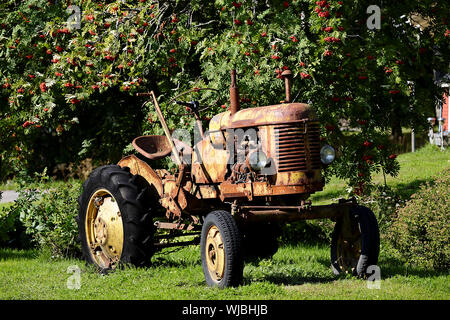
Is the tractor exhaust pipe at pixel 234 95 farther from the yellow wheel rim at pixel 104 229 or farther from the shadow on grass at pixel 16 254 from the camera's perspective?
the shadow on grass at pixel 16 254

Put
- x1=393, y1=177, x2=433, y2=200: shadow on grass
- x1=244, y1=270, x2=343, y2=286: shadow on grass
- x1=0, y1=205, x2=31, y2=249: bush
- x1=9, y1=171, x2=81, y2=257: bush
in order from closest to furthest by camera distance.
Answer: x1=244, y1=270, x2=343, y2=286: shadow on grass, x1=9, y1=171, x2=81, y2=257: bush, x1=0, y1=205, x2=31, y2=249: bush, x1=393, y1=177, x2=433, y2=200: shadow on grass

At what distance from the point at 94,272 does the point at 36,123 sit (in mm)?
4065

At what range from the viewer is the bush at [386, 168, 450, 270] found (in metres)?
7.83

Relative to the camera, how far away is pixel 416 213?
815 centimetres

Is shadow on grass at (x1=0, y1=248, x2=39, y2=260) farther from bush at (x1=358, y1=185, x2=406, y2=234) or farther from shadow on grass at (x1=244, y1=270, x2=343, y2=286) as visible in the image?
bush at (x1=358, y1=185, x2=406, y2=234)

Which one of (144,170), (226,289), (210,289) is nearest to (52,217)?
(144,170)

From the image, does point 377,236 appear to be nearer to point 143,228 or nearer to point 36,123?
point 143,228

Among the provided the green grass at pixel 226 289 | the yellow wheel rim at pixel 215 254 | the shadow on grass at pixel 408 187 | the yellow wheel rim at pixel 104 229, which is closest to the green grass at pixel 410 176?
the shadow on grass at pixel 408 187

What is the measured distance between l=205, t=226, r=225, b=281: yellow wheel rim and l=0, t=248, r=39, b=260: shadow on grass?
13.1 ft

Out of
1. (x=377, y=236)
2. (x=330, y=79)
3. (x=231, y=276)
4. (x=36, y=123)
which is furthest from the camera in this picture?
(x=36, y=123)

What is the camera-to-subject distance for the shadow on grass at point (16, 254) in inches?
391

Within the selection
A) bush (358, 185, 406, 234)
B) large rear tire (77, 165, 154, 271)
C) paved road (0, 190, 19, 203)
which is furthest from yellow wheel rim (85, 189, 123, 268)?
paved road (0, 190, 19, 203)

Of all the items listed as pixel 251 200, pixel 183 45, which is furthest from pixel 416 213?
pixel 183 45

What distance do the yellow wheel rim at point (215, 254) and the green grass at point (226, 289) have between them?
0.62 feet
